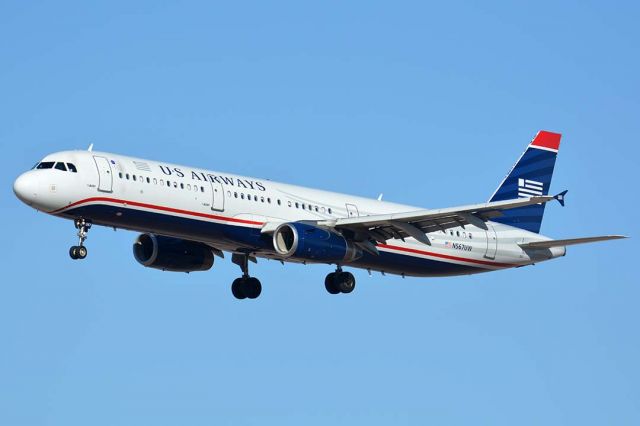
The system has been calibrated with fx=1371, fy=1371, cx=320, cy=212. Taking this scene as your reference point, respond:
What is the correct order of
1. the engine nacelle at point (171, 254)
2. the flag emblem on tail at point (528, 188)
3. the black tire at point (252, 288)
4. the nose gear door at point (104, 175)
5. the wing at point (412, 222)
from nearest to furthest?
the nose gear door at point (104, 175)
the wing at point (412, 222)
the engine nacelle at point (171, 254)
the black tire at point (252, 288)
the flag emblem on tail at point (528, 188)

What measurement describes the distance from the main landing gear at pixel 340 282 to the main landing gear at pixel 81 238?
11880mm

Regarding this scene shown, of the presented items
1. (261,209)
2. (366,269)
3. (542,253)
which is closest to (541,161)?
(542,253)

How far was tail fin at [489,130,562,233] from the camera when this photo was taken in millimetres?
66500

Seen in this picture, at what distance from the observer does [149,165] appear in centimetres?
5528

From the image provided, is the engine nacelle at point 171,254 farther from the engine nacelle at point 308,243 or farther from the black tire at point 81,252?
the black tire at point 81,252

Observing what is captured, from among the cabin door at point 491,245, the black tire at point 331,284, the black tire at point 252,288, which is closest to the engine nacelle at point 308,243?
the black tire at point 331,284

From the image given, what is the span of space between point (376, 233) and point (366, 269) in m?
2.78

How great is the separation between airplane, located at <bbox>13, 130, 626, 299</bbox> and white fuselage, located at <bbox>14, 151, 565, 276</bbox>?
47 millimetres

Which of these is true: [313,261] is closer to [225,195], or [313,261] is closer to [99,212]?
[225,195]

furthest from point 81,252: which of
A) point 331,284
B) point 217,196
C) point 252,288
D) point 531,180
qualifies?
point 531,180

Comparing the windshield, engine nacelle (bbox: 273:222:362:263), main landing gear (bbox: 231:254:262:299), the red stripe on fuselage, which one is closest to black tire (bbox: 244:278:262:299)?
main landing gear (bbox: 231:254:262:299)

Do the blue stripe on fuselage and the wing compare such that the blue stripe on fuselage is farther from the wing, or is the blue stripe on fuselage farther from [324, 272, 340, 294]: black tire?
the wing

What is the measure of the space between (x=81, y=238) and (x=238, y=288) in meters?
11.0

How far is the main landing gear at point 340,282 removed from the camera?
60438mm
